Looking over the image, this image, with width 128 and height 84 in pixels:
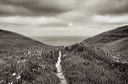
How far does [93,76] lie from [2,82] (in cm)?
648

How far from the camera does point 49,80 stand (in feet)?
51.3

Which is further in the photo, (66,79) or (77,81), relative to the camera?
(66,79)

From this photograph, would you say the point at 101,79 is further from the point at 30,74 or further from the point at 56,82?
the point at 30,74

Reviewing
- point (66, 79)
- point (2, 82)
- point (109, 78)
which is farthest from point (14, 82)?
point (109, 78)

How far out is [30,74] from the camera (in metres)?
16.6

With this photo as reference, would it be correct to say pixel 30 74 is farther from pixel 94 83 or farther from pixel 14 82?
pixel 94 83

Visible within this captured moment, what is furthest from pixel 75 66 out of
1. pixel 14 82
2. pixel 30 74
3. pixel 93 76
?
pixel 14 82

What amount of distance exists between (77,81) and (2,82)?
5157 mm

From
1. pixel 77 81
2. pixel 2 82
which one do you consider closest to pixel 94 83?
pixel 77 81

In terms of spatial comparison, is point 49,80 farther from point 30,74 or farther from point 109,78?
point 109,78

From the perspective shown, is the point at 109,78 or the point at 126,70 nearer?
the point at 109,78

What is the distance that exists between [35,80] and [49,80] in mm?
951

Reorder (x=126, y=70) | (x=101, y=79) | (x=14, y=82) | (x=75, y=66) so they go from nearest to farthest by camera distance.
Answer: (x=14, y=82) < (x=101, y=79) < (x=126, y=70) < (x=75, y=66)

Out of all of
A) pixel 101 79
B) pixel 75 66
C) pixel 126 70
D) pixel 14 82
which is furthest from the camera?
pixel 75 66
